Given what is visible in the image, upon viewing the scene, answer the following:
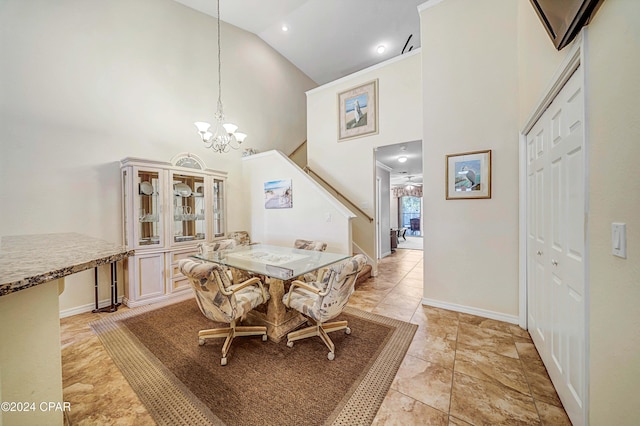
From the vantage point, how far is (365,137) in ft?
14.5

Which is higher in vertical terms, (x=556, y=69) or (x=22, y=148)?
(x=556, y=69)

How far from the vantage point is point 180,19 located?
4008 millimetres

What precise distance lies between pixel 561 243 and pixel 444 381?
1.27m

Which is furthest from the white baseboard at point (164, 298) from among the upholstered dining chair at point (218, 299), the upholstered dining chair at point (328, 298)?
the upholstered dining chair at point (328, 298)

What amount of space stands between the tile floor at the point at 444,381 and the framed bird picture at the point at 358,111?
3.41m

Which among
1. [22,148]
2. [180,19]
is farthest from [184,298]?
[180,19]

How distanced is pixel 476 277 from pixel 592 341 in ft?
5.90

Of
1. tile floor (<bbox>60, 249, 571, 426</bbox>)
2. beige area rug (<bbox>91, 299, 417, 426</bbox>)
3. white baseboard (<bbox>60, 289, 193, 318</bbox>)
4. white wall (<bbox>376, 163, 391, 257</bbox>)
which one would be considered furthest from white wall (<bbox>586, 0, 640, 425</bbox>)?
white wall (<bbox>376, 163, 391, 257</bbox>)

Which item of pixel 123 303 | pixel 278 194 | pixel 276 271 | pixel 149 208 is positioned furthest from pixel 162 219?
pixel 276 271

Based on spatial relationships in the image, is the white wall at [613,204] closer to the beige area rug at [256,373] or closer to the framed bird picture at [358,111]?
the beige area rug at [256,373]

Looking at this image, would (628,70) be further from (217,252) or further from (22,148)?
(22,148)

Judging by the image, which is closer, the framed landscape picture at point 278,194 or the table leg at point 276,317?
the table leg at point 276,317

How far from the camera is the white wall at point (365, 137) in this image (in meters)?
3.92

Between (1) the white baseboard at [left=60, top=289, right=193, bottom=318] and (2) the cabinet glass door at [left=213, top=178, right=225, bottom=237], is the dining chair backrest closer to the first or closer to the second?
(1) the white baseboard at [left=60, top=289, right=193, bottom=318]
